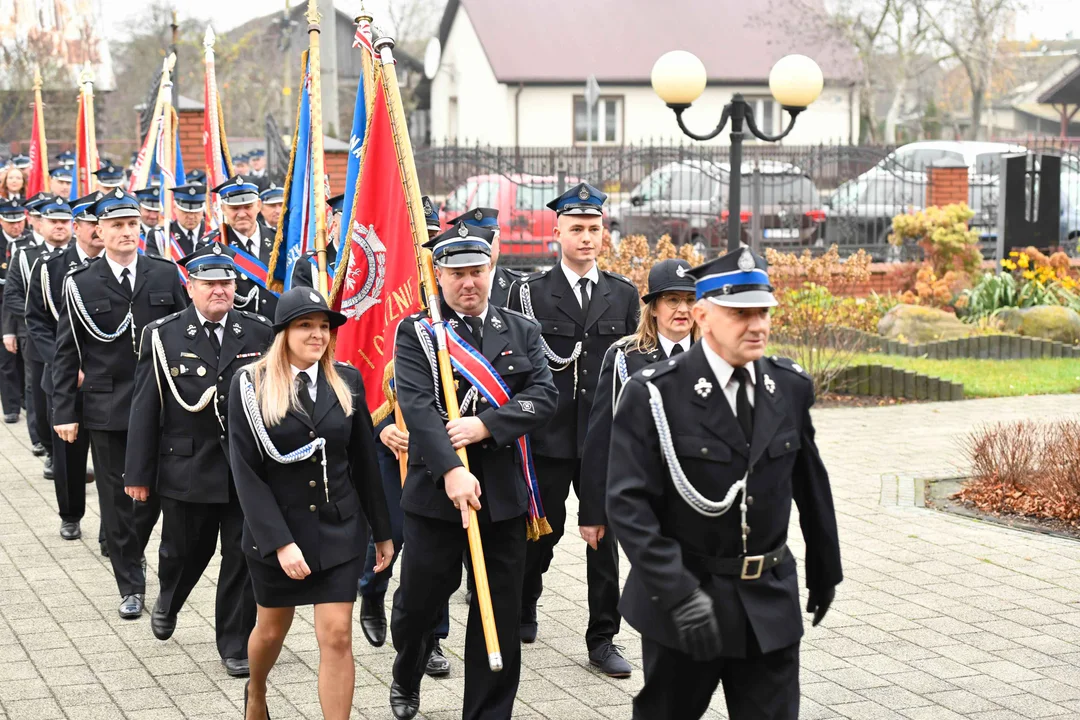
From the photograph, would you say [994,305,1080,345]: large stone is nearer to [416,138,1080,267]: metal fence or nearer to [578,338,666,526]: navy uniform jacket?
[416,138,1080,267]: metal fence

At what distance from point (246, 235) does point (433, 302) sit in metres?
4.12

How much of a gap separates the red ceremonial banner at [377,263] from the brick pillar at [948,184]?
18.6 metres

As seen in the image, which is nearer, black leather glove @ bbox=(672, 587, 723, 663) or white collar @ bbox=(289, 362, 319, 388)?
black leather glove @ bbox=(672, 587, 723, 663)

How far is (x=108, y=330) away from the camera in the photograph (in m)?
8.98

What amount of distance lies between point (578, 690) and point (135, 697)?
6.61 feet

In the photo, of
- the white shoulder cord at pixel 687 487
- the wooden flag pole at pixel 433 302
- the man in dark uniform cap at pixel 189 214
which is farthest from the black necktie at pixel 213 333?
the man in dark uniform cap at pixel 189 214

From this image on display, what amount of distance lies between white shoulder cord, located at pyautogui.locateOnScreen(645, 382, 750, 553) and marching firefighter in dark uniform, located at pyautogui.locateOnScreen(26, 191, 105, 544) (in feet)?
18.3

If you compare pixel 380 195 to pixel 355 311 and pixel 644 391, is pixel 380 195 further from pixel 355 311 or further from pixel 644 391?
pixel 644 391

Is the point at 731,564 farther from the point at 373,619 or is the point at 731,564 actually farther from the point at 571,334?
the point at 373,619

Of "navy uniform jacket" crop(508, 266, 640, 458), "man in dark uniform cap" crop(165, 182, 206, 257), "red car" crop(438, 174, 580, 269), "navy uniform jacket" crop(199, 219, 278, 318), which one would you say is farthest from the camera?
"red car" crop(438, 174, 580, 269)

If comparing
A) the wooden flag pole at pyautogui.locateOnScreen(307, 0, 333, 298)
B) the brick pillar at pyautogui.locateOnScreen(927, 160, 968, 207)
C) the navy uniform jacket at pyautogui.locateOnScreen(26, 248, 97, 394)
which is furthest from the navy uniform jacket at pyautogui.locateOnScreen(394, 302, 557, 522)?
the brick pillar at pyautogui.locateOnScreen(927, 160, 968, 207)

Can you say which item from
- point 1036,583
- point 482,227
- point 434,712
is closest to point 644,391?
point 482,227

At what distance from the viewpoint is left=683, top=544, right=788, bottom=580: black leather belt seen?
478 cm

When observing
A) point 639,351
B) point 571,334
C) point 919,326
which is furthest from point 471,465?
point 919,326
